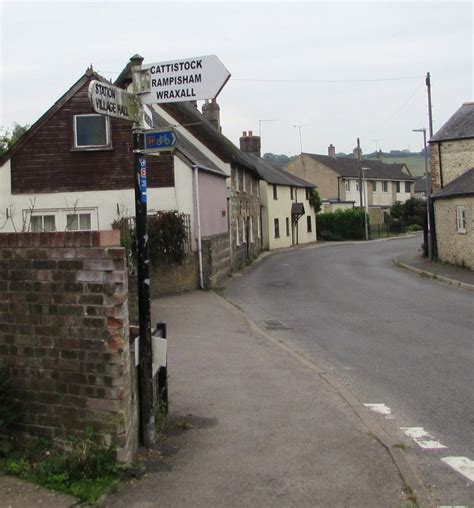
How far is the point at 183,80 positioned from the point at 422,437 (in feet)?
13.4

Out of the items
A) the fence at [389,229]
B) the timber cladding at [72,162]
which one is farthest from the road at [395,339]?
the fence at [389,229]

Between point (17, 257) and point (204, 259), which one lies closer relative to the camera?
point (17, 257)

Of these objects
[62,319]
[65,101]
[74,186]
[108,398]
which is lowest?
[108,398]

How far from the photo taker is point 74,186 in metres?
20.2

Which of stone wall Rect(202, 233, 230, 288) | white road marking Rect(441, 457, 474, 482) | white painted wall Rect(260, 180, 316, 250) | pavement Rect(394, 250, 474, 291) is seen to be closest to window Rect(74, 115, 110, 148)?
stone wall Rect(202, 233, 230, 288)

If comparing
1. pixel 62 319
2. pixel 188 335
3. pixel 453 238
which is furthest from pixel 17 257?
pixel 453 238

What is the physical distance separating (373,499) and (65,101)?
695 inches

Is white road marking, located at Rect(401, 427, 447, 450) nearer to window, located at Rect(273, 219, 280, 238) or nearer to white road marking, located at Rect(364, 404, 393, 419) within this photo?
white road marking, located at Rect(364, 404, 393, 419)

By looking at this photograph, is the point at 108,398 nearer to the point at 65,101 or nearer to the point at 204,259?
the point at 204,259

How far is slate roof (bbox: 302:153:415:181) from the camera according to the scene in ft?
219

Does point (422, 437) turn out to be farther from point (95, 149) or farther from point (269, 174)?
point (269, 174)

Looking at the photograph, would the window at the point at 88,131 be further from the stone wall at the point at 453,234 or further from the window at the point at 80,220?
the stone wall at the point at 453,234

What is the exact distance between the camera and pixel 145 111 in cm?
558

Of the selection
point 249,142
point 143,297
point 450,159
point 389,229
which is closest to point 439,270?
point 450,159
